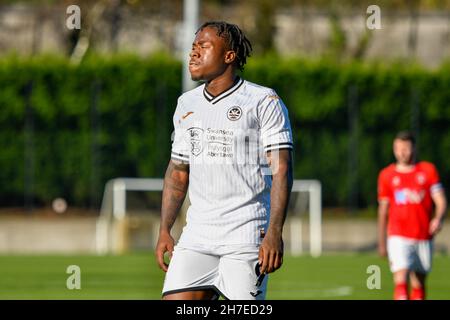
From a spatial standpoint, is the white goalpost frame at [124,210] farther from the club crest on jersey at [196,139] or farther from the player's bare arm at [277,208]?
the player's bare arm at [277,208]

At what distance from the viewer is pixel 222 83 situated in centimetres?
711

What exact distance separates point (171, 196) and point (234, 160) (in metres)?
0.57

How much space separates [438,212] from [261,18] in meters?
23.3

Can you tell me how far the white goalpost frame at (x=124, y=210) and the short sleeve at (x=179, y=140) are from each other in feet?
64.8

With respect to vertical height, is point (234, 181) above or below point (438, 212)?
above

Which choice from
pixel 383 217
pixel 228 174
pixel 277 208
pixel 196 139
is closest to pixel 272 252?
pixel 277 208

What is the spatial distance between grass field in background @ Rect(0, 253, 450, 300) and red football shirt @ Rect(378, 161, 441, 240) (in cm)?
191

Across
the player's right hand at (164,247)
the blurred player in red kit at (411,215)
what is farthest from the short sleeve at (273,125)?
the blurred player in red kit at (411,215)

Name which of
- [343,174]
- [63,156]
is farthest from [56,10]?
[343,174]

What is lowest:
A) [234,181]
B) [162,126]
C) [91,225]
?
[91,225]

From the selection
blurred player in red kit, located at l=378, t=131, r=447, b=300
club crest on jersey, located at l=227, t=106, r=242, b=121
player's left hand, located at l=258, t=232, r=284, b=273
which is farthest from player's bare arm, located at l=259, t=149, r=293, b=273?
blurred player in red kit, located at l=378, t=131, r=447, b=300

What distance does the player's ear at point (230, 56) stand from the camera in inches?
281

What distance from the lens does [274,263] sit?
672 cm
